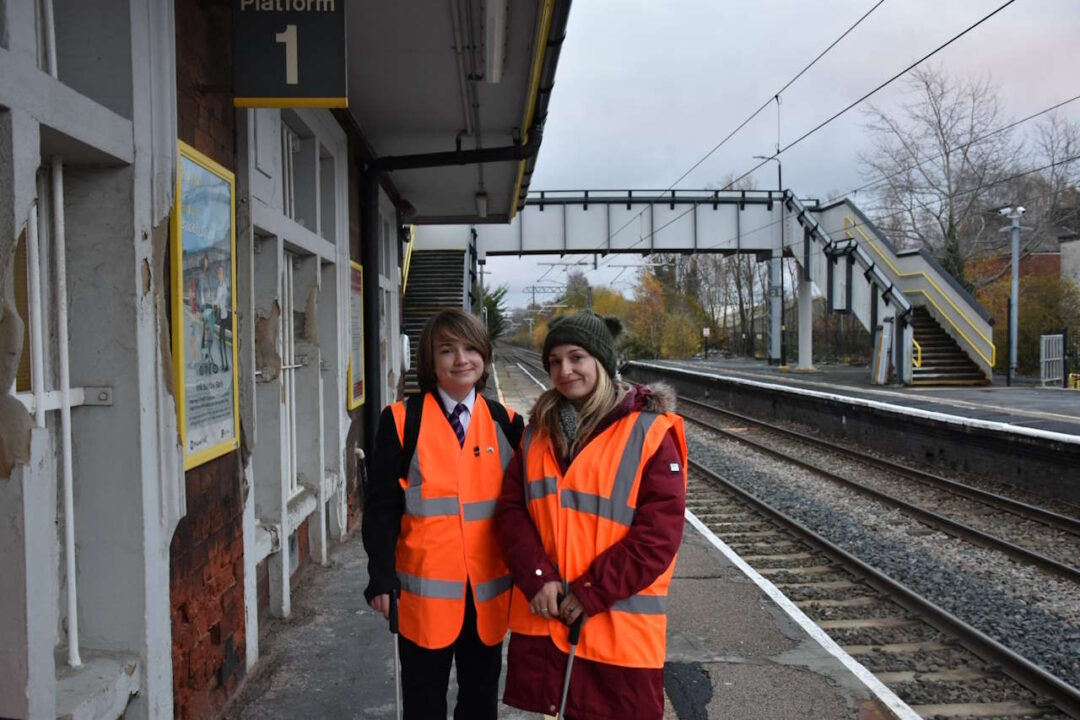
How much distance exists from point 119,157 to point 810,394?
1709 cm

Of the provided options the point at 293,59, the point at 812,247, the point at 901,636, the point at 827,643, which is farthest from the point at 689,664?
the point at 812,247

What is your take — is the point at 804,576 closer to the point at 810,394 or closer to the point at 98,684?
the point at 98,684

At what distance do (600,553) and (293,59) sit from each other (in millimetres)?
2625

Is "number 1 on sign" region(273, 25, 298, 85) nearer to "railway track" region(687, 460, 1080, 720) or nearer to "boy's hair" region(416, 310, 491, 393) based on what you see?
"boy's hair" region(416, 310, 491, 393)

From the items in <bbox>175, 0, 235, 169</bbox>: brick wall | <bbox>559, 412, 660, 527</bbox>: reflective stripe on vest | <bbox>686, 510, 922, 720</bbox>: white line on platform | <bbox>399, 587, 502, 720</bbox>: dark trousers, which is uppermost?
<bbox>175, 0, 235, 169</bbox>: brick wall

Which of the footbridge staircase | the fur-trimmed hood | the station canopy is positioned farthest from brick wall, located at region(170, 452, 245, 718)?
the footbridge staircase

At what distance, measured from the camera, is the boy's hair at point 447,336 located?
295 cm

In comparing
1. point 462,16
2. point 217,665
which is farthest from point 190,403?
point 462,16

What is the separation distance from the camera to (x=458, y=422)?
9.69ft

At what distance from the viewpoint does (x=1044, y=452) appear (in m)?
10.6

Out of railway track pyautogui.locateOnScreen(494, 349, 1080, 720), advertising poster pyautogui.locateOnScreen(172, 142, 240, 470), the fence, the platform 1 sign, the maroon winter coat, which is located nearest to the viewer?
the maroon winter coat

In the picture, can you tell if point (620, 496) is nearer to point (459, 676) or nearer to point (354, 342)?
point (459, 676)

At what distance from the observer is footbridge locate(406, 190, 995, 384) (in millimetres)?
23516

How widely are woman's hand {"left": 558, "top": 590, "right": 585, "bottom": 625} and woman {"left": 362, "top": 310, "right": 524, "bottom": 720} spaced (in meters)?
0.38
